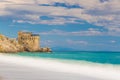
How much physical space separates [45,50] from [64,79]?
120 meters

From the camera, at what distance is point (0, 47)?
111500mm

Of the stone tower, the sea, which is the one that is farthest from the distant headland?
the sea

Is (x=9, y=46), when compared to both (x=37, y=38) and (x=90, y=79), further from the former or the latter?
(x=90, y=79)

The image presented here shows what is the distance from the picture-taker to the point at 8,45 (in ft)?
385

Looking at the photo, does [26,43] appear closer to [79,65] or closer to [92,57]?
[92,57]

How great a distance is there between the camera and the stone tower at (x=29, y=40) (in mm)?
129500

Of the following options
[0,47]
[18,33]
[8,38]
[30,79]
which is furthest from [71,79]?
[18,33]

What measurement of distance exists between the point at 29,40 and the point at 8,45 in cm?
1497

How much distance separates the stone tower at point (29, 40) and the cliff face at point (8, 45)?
10.3ft

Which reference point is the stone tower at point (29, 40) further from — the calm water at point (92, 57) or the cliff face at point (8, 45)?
the calm water at point (92, 57)

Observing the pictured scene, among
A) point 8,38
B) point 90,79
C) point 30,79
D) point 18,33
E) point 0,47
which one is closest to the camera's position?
point 30,79

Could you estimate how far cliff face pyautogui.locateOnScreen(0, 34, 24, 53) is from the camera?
373ft

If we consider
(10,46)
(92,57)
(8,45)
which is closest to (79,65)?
(92,57)

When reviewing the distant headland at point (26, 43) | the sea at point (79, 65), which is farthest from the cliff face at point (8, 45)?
the sea at point (79, 65)
